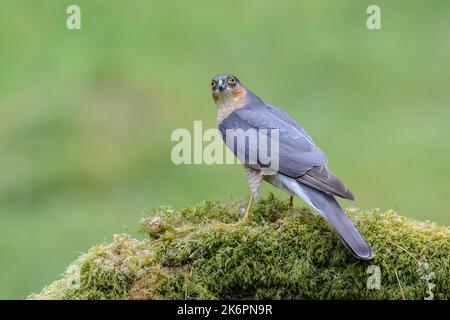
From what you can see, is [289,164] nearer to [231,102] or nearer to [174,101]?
[231,102]

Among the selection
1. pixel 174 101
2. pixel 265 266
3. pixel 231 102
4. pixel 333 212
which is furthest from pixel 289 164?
pixel 174 101

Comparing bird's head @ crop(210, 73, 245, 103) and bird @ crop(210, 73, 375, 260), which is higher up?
bird's head @ crop(210, 73, 245, 103)

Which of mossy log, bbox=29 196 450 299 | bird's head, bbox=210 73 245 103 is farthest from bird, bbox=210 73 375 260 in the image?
mossy log, bbox=29 196 450 299

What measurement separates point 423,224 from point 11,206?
20.3 ft

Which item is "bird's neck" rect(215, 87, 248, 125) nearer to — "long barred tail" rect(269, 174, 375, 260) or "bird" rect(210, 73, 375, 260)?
"bird" rect(210, 73, 375, 260)

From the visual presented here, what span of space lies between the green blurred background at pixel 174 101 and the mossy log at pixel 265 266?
403 cm

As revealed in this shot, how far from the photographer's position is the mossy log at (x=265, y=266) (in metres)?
5.64

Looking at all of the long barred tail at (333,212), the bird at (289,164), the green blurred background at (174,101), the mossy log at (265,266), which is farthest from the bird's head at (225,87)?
the green blurred background at (174,101)

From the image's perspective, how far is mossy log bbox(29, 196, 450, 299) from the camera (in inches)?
222

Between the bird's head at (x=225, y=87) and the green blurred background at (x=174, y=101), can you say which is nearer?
the bird's head at (x=225, y=87)

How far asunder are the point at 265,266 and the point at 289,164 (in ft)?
3.29

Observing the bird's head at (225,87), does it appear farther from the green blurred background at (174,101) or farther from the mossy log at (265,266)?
the green blurred background at (174,101)

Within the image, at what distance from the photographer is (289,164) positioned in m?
6.48

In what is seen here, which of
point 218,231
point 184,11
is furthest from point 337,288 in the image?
point 184,11
